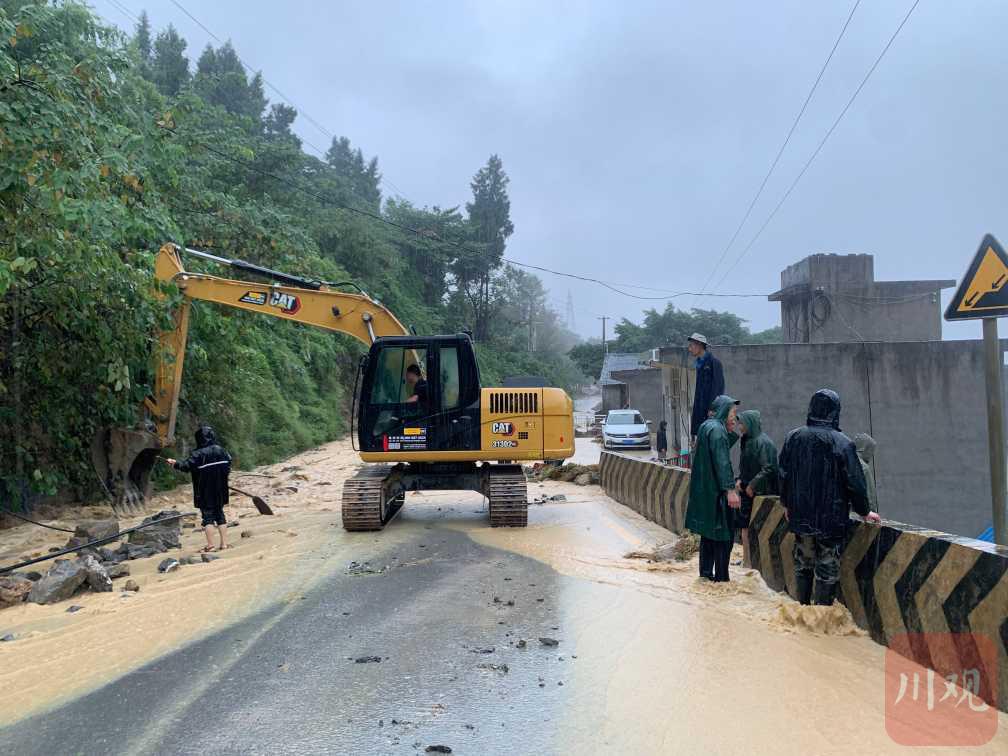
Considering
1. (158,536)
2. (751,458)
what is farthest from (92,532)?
(751,458)

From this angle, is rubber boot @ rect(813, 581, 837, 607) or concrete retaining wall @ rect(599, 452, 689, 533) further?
concrete retaining wall @ rect(599, 452, 689, 533)

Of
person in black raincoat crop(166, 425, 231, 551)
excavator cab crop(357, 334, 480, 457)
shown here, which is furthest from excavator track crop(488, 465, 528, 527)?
person in black raincoat crop(166, 425, 231, 551)

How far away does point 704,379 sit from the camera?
910 centimetres

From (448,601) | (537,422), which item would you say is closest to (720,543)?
(448,601)

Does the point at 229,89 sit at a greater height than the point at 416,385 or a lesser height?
greater

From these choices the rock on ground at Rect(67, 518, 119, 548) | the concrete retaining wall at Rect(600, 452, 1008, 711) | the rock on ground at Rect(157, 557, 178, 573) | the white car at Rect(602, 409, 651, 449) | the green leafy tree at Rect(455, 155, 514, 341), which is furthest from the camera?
the green leafy tree at Rect(455, 155, 514, 341)

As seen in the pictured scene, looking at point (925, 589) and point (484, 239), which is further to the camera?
point (484, 239)

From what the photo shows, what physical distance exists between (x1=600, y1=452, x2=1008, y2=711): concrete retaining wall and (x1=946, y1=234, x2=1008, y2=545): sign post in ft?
2.78

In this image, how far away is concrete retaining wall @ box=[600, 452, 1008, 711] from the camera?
445 cm

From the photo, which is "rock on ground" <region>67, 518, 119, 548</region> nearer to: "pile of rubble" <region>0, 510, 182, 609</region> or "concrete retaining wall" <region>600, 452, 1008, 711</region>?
"pile of rubble" <region>0, 510, 182, 609</region>

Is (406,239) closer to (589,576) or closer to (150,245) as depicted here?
(150,245)

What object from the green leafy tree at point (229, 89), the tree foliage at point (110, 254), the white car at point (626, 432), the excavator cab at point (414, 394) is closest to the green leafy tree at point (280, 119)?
the green leafy tree at point (229, 89)

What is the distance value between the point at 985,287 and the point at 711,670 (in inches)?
137

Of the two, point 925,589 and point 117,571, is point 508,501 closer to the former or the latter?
point 117,571
